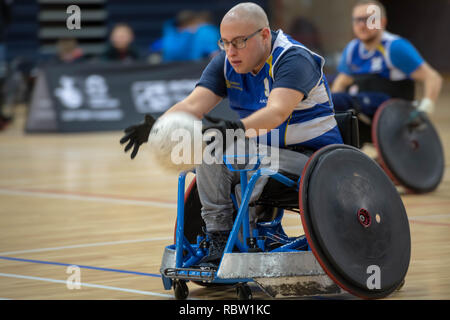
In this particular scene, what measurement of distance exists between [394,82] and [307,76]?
14.7 ft

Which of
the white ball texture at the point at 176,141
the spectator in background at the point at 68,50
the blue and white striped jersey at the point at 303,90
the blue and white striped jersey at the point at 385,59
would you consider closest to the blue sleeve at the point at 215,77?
the blue and white striped jersey at the point at 303,90

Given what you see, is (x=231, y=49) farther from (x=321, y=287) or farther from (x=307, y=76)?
(x=321, y=287)

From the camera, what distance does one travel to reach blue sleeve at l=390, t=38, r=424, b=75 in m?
8.27

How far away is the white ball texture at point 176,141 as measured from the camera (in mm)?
3791

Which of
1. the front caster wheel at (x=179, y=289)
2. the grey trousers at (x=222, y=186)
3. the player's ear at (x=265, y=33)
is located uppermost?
the player's ear at (x=265, y=33)

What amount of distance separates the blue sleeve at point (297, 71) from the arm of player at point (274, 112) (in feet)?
0.13

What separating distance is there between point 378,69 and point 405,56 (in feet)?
1.06

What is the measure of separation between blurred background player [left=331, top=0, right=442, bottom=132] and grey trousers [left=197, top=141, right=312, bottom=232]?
390 centimetres

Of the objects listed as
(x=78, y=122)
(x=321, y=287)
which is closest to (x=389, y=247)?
(x=321, y=287)

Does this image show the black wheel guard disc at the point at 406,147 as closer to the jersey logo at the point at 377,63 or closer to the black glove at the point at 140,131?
the jersey logo at the point at 377,63

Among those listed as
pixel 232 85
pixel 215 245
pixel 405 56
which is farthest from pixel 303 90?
pixel 405 56

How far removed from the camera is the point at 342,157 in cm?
411

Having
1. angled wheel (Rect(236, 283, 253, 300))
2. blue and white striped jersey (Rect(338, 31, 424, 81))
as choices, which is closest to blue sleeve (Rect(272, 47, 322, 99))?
angled wheel (Rect(236, 283, 253, 300))

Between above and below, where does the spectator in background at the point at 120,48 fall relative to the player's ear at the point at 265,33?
above
